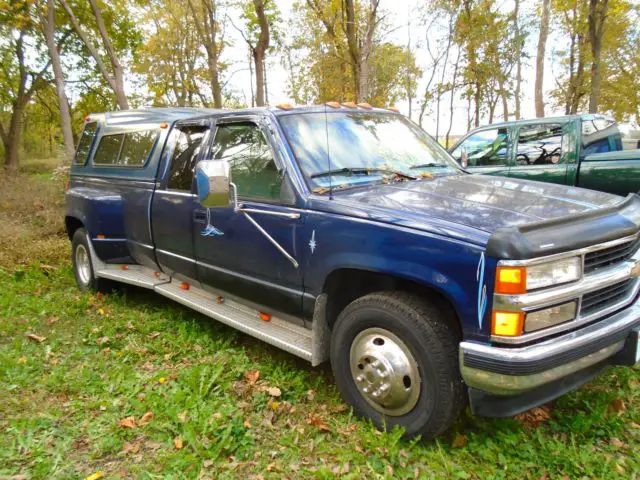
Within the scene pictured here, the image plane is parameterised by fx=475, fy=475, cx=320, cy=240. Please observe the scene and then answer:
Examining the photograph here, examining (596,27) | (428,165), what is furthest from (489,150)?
(596,27)

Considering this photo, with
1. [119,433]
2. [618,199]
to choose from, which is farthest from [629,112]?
[119,433]

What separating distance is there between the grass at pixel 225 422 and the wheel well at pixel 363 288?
2.29 ft

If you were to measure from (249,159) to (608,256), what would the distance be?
2.38 metres

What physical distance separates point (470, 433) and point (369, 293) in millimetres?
992

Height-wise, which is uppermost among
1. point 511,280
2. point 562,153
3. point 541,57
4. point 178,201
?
point 541,57

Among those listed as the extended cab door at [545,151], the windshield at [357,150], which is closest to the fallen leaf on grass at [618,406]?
the windshield at [357,150]

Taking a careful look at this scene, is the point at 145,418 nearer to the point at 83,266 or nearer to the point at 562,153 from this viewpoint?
the point at 83,266

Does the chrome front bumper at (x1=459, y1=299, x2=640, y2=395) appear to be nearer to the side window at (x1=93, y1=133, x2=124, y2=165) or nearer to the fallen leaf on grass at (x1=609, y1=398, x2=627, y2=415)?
the fallen leaf on grass at (x1=609, y1=398, x2=627, y2=415)

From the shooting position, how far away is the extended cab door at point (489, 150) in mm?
6953

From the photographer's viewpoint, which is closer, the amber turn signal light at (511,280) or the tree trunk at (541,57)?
the amber turn signal light at (511,280)

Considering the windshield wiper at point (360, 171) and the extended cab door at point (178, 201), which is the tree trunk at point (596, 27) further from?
the extended cab door at point (178, 201)

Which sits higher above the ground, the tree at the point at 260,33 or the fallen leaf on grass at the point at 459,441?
the tree at the point at 260,33

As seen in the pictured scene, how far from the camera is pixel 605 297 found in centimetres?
251

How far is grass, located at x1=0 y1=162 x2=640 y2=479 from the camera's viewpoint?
2.59 m
